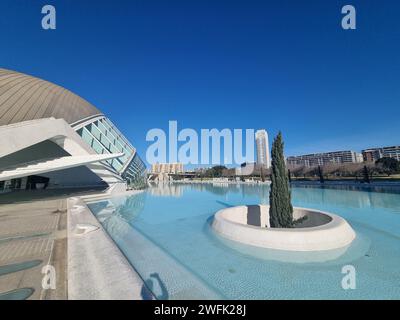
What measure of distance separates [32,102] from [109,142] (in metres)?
7.27

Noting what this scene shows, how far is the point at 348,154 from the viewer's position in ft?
298

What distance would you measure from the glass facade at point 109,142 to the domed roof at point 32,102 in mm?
1565

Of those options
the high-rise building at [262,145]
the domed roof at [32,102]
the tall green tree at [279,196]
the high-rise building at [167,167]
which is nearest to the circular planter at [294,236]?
the tall green tree at [279,196]

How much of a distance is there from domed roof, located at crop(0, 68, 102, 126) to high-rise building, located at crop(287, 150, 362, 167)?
87.2 m

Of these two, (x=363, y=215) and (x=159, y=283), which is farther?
(x=363, y=215)

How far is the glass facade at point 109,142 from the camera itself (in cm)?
1923

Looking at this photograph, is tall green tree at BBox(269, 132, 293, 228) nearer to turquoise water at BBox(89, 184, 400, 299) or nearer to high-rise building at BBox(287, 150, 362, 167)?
turquoise water at BBox(89, 184, 400, 299)

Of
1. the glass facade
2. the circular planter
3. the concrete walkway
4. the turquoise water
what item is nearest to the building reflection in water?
the glass facade

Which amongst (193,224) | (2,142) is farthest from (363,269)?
(2,142)

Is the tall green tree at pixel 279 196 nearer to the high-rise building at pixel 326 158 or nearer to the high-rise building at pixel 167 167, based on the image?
the high-rise building at pixel 326 158
